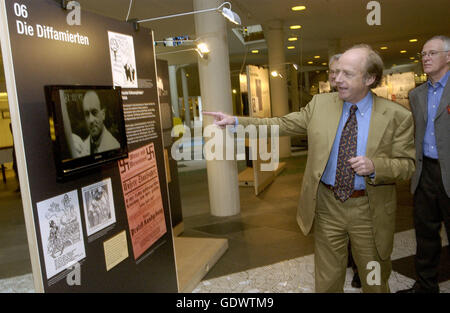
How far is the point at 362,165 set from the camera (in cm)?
192

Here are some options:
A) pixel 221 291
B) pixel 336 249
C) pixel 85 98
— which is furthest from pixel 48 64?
pixel 221 291

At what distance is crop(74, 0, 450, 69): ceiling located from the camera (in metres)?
7.05

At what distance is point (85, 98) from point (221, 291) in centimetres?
202

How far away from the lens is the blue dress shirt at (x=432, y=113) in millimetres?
2580

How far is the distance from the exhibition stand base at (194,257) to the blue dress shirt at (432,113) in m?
2.07

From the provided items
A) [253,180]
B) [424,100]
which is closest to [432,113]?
[424,100]

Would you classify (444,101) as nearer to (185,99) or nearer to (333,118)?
(333,118)

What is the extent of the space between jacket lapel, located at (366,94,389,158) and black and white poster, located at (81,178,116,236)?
1446mm

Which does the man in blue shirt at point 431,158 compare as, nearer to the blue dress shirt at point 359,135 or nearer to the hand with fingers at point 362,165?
the blue dress shirt at point 359,135

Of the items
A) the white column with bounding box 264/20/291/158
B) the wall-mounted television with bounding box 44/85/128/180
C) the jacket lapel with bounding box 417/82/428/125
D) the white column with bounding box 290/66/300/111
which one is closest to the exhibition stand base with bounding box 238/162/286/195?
the white column with bounding box 264/20/291/158

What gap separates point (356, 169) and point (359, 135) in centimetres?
25
